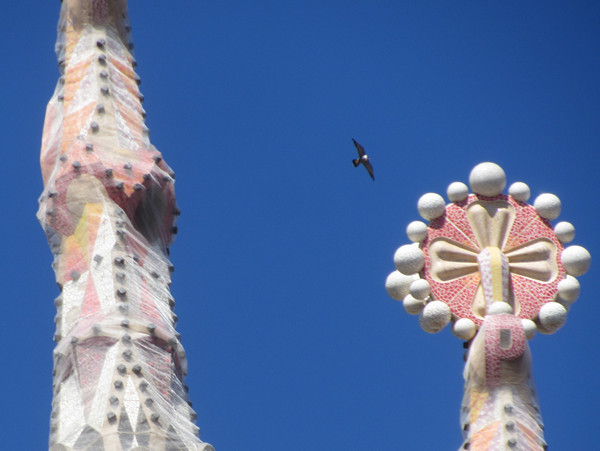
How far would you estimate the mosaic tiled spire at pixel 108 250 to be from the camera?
8898 millimetres

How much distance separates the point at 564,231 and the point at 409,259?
1209 mm

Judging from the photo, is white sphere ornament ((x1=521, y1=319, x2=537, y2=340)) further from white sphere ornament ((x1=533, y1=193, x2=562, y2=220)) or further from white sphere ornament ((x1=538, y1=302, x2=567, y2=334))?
white sphere ornament ((x1=533, y1=193, x2=562, y2=220))

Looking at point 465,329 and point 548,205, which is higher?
point 548,205

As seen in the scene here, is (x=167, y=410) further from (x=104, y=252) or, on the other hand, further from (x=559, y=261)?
(x=559, y=261)

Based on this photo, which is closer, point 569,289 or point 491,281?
point 491,281

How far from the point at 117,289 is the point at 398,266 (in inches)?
94.8

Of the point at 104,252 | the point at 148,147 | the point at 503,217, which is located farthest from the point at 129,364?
the point at 503,217

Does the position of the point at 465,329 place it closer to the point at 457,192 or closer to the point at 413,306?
the point at 413,306

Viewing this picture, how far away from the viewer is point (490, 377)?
1044cm

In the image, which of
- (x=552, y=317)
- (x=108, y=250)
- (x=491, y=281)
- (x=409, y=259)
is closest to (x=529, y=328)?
(x=552, y=317)

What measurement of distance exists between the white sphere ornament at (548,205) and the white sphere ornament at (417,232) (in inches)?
33.5

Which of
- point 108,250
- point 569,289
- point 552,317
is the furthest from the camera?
point 569,289

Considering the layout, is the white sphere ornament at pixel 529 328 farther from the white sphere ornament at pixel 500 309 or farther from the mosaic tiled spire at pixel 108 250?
the mosaic tiled spire at pixel 108 250

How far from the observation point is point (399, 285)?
37.1 feet
